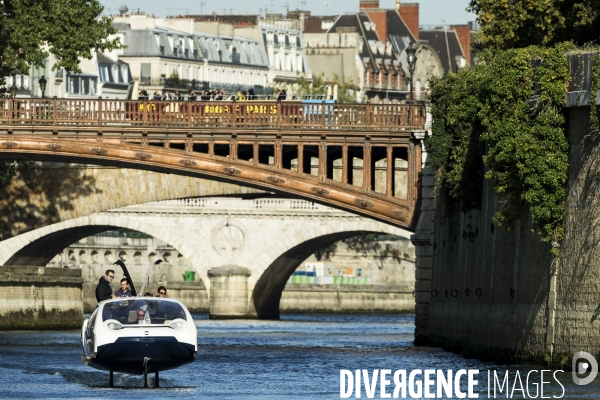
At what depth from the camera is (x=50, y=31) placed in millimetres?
70812

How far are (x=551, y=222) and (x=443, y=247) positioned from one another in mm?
15765

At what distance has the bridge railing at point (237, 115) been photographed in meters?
65.4

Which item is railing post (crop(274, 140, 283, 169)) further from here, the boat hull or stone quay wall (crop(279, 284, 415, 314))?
stone quay wall (crop(279, 284, 415, 314))

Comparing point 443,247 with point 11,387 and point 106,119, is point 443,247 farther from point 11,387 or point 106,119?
point 11,387

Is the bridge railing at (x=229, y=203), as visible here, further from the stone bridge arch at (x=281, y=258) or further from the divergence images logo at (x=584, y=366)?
the divergence images logo at (x=584, y=366)

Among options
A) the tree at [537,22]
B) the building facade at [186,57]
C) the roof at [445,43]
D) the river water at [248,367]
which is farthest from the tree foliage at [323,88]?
the tree at [537,22]

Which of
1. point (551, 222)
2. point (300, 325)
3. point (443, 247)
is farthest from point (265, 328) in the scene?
point (551, 222)

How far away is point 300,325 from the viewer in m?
93.4

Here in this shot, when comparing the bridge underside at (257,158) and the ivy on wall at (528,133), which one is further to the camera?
the bridge underside at (257,158)

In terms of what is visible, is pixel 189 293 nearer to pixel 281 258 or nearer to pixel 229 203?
pixel 229 203

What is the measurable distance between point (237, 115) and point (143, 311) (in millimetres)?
24582

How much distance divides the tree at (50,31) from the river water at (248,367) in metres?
9.78

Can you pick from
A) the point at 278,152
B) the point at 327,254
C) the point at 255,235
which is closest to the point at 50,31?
the point at 278,152

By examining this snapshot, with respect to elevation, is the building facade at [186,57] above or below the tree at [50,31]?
below
